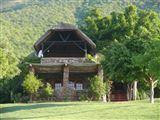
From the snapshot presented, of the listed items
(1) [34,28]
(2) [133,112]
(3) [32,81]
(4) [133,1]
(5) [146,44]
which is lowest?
(2) [133,112]

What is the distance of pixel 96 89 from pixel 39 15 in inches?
2445

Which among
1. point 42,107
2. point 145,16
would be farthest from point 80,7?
point 42,107

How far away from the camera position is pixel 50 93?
36.1 metres

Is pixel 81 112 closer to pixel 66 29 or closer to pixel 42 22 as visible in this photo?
pixel 66 29

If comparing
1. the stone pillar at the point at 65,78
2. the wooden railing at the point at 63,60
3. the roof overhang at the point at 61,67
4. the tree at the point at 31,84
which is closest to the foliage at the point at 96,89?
the stone pillar at the point at 65,78

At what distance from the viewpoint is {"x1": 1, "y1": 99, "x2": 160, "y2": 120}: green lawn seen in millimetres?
22781

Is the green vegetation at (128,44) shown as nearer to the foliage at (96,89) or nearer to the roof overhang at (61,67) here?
the foliage at (96,89)

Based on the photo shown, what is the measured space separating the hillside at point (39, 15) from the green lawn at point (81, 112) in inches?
2015

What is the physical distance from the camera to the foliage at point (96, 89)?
35.8m

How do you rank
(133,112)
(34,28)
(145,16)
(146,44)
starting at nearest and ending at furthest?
(133,112)
(146,44)
(145,16)
(34,28)

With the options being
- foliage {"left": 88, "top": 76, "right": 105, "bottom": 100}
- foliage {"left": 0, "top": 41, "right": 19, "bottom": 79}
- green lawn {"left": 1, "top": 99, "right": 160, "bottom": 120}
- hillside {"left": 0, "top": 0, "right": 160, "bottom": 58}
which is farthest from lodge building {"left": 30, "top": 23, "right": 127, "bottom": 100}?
hillside {"left": 0, "top": 0, "right": 160, "bottom": 58}

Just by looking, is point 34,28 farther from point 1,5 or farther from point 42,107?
point 42,107

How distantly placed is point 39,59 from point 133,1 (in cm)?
5624

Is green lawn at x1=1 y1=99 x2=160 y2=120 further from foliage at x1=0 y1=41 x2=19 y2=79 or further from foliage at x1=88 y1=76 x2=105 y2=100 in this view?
foliage at x1=0 y1=41 x2=19 y2=79
